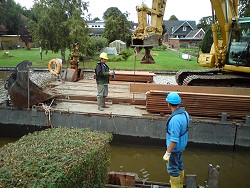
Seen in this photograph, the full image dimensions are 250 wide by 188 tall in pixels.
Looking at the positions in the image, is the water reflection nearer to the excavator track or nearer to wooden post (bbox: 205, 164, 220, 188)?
wooden post (bbox: 205, 164, 220, 188)

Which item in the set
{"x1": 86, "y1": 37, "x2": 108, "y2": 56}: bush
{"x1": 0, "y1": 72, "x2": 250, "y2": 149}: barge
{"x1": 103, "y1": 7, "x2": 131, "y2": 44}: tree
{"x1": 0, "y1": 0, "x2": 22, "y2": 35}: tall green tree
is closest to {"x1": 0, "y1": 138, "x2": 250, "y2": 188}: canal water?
{"x1": 0, "y1": 72, "x2": 250, "y2": 149}: barge

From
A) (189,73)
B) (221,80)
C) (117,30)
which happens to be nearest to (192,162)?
(221,80)

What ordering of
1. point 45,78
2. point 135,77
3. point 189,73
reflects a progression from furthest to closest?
point 45,78 < point 135,77 < point 189,73

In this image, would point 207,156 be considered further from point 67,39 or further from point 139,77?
point 67,39

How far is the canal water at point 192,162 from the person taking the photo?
6.95 meters

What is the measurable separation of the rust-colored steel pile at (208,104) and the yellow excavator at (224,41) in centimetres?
164

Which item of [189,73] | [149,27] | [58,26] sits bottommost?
[189,73]

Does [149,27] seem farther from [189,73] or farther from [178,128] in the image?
[178,128]

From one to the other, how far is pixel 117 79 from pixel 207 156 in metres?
6.47

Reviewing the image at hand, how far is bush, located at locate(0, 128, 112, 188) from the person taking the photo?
2994 mm

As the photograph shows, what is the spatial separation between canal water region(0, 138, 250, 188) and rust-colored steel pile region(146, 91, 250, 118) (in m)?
1.03

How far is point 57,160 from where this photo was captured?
3330mm

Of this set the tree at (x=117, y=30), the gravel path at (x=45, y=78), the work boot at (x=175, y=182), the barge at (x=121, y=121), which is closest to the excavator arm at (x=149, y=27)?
the barge at (x=121, y=121)

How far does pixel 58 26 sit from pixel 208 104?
20.8m
